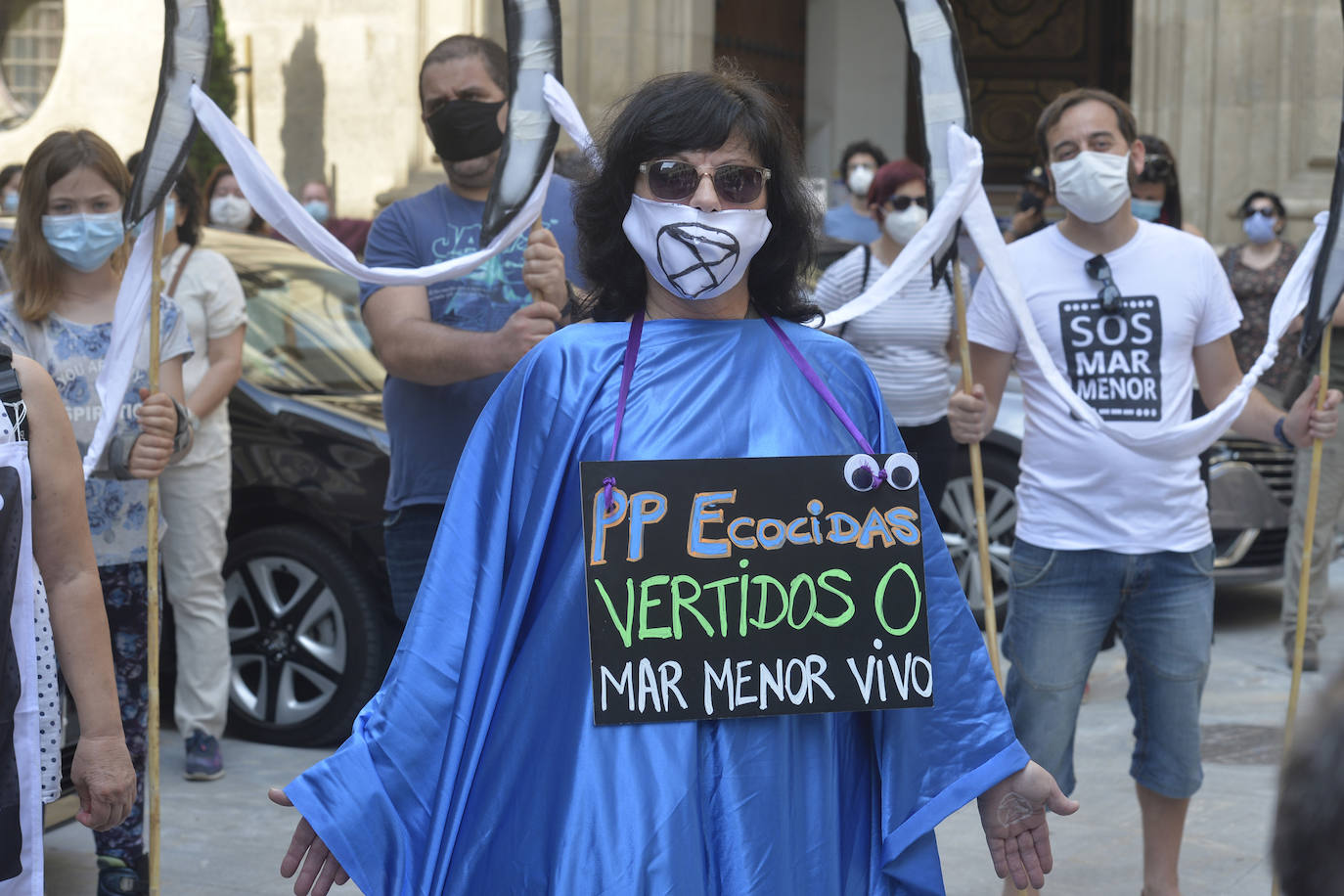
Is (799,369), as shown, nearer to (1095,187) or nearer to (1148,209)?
(1095,187)

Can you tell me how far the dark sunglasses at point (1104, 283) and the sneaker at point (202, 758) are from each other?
3.21 metres

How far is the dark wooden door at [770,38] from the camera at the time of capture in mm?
15078

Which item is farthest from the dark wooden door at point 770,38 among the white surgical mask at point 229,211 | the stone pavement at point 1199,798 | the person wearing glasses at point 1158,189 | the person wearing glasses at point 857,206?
the person wearing glasses at point 1158,189

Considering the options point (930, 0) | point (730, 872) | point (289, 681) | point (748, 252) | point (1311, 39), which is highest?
point (1311, 39)

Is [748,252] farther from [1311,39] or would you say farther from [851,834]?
[1311,39]

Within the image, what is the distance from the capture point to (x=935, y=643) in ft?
9.31

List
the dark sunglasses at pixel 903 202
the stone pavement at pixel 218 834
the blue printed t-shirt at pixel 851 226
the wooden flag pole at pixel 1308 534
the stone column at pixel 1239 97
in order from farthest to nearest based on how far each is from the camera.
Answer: the stone column at pixel 1239 97
the blue printed t-shirt at pixel 851 226
the dark sunglasses at pixel 903 202
the stone pavement at pixel 218 834
the wooden flag pole at pixel 1308 534

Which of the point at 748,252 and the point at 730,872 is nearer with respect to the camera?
the point at 730,872

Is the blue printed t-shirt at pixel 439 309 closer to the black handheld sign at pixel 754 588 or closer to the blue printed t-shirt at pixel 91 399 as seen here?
the blue printed t-shirt at pixel 91 399

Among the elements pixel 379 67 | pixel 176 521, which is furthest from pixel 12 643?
pixel 379 67

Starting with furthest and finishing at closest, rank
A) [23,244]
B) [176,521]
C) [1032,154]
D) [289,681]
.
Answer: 1. [1032,154]
2. [289,681]
3. [176,521]
4. [23,244]

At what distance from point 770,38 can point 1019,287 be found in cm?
1215

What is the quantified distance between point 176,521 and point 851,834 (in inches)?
142

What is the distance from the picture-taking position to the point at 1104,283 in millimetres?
4355
